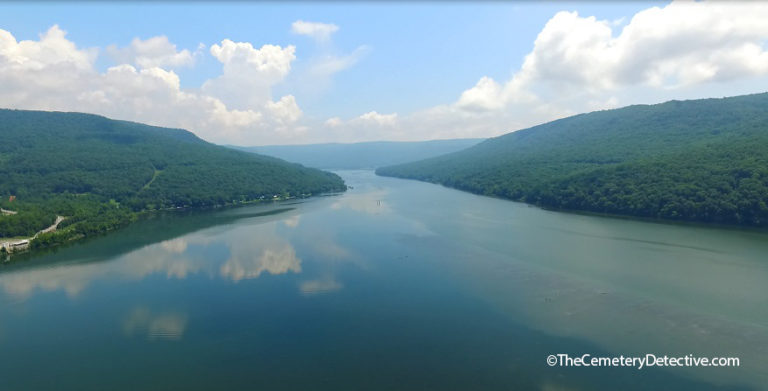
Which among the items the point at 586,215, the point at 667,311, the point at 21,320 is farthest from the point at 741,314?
the point at 21,320

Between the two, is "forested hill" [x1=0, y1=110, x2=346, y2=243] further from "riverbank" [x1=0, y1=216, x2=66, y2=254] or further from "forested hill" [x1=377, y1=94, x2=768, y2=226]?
"forested hill" [x1=377, y1=94, x2=768, y2=226]

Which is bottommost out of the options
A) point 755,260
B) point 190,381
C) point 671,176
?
point 190,381

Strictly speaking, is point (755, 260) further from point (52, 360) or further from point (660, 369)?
point (52, 360)

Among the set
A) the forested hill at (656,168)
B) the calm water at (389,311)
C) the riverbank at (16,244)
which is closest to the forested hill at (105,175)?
the riverbank at (16,244)

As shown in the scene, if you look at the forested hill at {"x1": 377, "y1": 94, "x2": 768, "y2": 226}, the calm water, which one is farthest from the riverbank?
the forested hill at {"x1": 377, "y1": 94, "x2": 768, "y2": 226}

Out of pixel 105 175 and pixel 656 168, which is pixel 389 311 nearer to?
pixel 656 168

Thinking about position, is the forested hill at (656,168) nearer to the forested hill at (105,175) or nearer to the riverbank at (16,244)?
the forested hill at (105,175)
